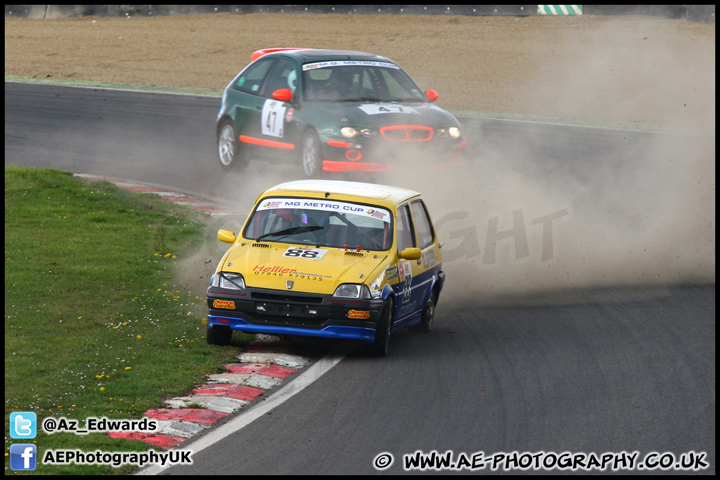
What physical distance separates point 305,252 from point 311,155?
529 centimetres

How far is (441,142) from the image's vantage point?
14.1 meters

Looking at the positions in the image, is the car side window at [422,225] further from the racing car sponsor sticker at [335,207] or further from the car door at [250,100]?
the car door at [250,100]

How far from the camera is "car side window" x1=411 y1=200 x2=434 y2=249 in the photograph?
1009cm

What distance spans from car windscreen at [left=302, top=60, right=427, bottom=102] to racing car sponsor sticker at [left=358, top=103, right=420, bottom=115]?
0.97ft

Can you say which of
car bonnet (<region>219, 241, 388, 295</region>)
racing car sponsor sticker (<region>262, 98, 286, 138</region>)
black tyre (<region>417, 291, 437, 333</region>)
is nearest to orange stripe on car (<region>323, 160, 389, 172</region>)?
racing car sponsor sticker (<region>262, 98, 286, 138</region>)

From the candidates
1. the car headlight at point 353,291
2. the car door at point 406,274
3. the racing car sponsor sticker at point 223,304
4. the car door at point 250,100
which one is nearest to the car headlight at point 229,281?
the racing car sponsor sticker at point 223,304

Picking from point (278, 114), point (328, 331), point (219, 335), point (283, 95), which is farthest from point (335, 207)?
point (278, 114)

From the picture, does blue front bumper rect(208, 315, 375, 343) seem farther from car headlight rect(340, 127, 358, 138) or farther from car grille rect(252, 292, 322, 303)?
car headlight rect(340, 127, 358, 138)

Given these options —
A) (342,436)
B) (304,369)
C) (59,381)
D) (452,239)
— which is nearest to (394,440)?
(342,436)

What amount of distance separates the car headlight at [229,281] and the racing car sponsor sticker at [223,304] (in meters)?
0.13

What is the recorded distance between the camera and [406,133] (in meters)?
13.9

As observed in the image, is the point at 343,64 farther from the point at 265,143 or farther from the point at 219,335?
the point at 219,335

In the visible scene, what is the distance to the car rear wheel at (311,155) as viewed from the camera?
45.9 ft

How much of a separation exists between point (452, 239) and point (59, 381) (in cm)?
656
